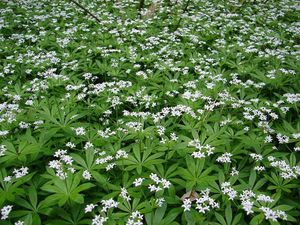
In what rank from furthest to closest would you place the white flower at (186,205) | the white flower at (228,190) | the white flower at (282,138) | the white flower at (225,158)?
1. the white flower at (282,138)
2. the white flower at (225,158)
3. the white flower at (228,190)
4. the white flower at (186,205)

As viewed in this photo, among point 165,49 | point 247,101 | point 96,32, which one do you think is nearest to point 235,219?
point 247,101

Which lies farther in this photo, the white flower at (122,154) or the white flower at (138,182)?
the white flower at (122,154)

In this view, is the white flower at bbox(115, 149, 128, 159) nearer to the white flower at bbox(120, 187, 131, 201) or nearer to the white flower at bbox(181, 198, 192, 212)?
the white flower at bbox(120, 187, 131, 201)

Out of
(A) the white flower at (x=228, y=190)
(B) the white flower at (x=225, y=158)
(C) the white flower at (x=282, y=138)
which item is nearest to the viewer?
(A) the white flower at (x=228, y=190)

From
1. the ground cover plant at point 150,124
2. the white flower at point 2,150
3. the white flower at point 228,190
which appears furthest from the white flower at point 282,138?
the white flower at point 2,150

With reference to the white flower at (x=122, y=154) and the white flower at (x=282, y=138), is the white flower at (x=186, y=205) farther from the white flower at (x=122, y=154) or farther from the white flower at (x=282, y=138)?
the white flower at (x=282, y=138)

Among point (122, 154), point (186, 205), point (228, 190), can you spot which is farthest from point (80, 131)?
point (228, 190)

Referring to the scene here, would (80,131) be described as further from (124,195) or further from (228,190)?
(228,190)

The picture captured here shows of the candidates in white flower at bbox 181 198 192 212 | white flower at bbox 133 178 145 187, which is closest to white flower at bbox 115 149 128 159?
white flower at bbox 133 178 145 187
